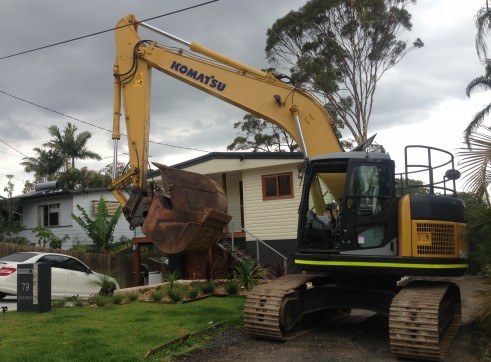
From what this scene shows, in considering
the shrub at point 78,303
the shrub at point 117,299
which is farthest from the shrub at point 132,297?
the shrub at point 78,303

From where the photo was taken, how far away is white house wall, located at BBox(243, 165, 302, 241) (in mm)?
18094

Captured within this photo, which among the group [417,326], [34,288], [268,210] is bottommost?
[417,326]

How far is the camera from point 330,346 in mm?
7477

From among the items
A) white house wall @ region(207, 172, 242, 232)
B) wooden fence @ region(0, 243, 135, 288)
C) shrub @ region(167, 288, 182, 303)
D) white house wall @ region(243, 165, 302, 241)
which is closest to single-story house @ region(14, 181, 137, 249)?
wooden fence @ region(0, 243, 135, 288)

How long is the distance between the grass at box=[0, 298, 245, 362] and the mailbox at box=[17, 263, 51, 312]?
0.23 metres

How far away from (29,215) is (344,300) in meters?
26.7

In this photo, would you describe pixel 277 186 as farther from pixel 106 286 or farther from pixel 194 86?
pixel 194 86

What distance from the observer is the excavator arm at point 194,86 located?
30.2 ft

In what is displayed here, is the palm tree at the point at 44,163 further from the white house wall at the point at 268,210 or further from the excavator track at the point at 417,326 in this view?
the excavator track at the point at 417,326

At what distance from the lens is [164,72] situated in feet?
35.7

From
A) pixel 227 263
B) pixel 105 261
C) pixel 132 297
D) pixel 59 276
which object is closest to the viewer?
pixel 132 297

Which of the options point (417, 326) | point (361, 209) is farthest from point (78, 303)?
point (417, 326)

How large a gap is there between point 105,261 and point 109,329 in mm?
13458

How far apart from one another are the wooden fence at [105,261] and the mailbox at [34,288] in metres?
9.78
